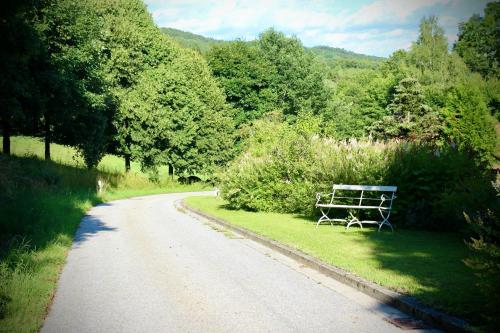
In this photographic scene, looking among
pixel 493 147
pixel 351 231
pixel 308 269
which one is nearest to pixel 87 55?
pixel 351 231

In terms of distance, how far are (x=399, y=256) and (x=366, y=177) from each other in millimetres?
6873

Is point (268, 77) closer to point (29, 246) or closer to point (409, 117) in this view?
point (409, 117)

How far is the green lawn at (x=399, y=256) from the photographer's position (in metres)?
6.39

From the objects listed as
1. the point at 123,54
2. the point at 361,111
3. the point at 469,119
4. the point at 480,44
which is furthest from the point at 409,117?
the point at 480,44

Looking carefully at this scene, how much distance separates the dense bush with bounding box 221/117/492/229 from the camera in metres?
13.8

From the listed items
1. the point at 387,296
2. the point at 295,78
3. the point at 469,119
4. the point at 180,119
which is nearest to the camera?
the point at 387,296

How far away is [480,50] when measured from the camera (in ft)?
255

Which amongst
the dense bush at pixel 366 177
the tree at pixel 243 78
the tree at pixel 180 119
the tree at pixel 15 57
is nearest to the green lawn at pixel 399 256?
the dense bush at pixel 366 177

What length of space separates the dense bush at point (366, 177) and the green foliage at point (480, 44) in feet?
202

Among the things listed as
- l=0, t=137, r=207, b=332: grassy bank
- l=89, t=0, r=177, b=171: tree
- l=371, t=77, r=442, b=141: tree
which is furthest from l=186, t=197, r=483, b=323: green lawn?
l=371, t=77, r=442, b=141: tree

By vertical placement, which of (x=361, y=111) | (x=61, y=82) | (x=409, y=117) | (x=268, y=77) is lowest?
(x=61, y=82)

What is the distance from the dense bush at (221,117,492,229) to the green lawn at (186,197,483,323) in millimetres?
1215

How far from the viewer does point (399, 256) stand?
9.45 m

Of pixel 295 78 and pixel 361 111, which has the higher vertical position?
pixel 295 78
